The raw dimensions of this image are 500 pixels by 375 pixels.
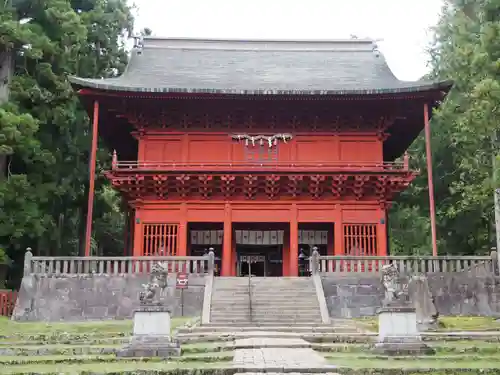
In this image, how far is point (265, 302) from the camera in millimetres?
18562

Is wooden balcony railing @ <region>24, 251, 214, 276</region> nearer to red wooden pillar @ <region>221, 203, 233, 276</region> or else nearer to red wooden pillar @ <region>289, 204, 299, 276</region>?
red wooden pillar @ <region>221, 203, 233, 276</region>

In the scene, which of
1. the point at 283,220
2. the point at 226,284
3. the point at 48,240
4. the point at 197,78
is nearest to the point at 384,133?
the point at 283,220

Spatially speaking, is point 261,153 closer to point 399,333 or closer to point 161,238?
point 161,238

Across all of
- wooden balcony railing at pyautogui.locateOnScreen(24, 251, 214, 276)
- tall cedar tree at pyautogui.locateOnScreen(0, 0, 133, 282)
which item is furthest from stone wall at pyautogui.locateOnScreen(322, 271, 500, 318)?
tall cedar tree at pyautogui.locateOnScreen(0, 0, 133, 282)

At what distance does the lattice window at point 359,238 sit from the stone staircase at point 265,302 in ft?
14.4

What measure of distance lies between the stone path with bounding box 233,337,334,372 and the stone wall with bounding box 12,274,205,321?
22.5ft

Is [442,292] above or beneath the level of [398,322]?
above

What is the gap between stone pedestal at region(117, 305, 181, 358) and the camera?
1159cm

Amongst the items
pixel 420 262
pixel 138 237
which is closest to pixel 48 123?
pixel 138 237

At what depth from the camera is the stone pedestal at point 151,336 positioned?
11.6 metres

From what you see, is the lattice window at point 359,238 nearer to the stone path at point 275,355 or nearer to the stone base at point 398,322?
the stone path at point 275,355

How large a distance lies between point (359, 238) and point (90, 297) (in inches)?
432

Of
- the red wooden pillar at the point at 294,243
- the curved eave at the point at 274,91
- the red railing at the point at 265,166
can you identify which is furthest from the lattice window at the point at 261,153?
the curved eave at the point at 274,91

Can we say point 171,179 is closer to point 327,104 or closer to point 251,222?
point 251,222
